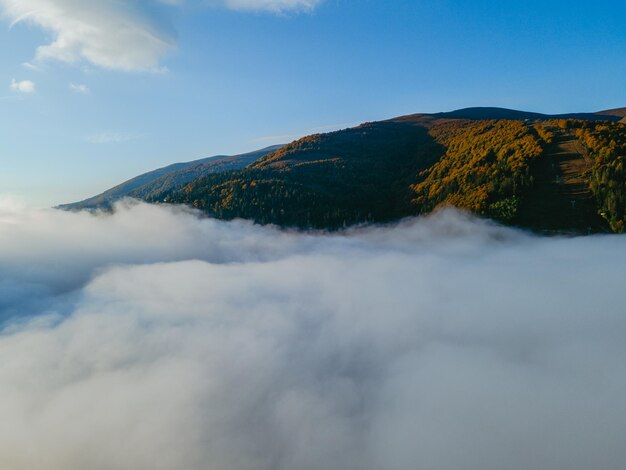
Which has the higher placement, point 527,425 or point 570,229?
point 570,229

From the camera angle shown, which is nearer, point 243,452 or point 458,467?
point 243,452

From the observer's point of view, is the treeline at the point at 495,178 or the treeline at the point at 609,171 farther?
the treeline at the point at 495,178

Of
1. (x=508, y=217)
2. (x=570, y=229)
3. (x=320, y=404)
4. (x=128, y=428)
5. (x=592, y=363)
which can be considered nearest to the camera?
(x=570, y=229)

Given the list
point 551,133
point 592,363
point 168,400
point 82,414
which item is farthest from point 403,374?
point 82,414

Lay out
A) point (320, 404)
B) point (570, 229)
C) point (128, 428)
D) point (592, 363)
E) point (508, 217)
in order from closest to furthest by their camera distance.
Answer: point (570, 229) → point (508, 217) → point (592, 363) → point (320, 404) → point (128, 428)

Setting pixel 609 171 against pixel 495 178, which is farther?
pixel 495 178

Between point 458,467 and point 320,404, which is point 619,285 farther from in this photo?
point 320,404

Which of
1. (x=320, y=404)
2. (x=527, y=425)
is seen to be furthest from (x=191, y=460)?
(x=527, y=425)

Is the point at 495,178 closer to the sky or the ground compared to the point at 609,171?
closer to the sky

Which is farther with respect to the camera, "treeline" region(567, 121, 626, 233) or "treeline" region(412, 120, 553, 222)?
"treeline" region(412, 120, 553, 222)

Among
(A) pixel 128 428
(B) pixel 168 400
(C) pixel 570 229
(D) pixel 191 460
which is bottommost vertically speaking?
(D) pixel 191 460
